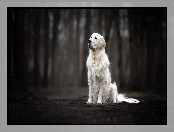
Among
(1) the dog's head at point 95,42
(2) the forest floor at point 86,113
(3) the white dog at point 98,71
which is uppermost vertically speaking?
(1) the dog's head at point 95,42

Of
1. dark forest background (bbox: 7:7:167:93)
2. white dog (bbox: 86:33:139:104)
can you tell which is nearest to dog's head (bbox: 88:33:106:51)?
white dog (bbox: 86:33:139:104)

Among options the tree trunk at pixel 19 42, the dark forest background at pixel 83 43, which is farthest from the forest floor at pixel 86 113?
the tree trunk at pixel 19 42

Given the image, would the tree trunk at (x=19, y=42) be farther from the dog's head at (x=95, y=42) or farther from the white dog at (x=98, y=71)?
the dog's head at (x=95, y=42)

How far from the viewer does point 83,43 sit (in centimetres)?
2481

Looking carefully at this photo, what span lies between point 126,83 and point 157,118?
752cm

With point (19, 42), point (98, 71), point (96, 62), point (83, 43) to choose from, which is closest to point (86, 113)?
point (98, 71)

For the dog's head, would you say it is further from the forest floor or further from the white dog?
the forest floor

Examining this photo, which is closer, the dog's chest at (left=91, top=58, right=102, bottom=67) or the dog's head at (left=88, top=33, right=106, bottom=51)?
the dog's head at (left=88, top=33, right=106, bottom=51)

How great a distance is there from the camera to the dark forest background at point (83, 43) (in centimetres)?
1495

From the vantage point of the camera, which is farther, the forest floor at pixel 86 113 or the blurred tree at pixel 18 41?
the blurred tree at pixel 18 41

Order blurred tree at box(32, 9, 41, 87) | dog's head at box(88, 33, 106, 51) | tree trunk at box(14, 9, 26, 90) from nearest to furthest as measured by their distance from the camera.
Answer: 1. dog's head at box(88, 33, 106, 51)
2. tree trunk at box(14, 9, 26, 90)
3. blurred tree at box(32, 9, 41, 87)

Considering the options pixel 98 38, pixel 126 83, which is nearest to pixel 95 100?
pixel 98 38

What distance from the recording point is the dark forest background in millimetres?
14945

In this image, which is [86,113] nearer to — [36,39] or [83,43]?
[36,39]
